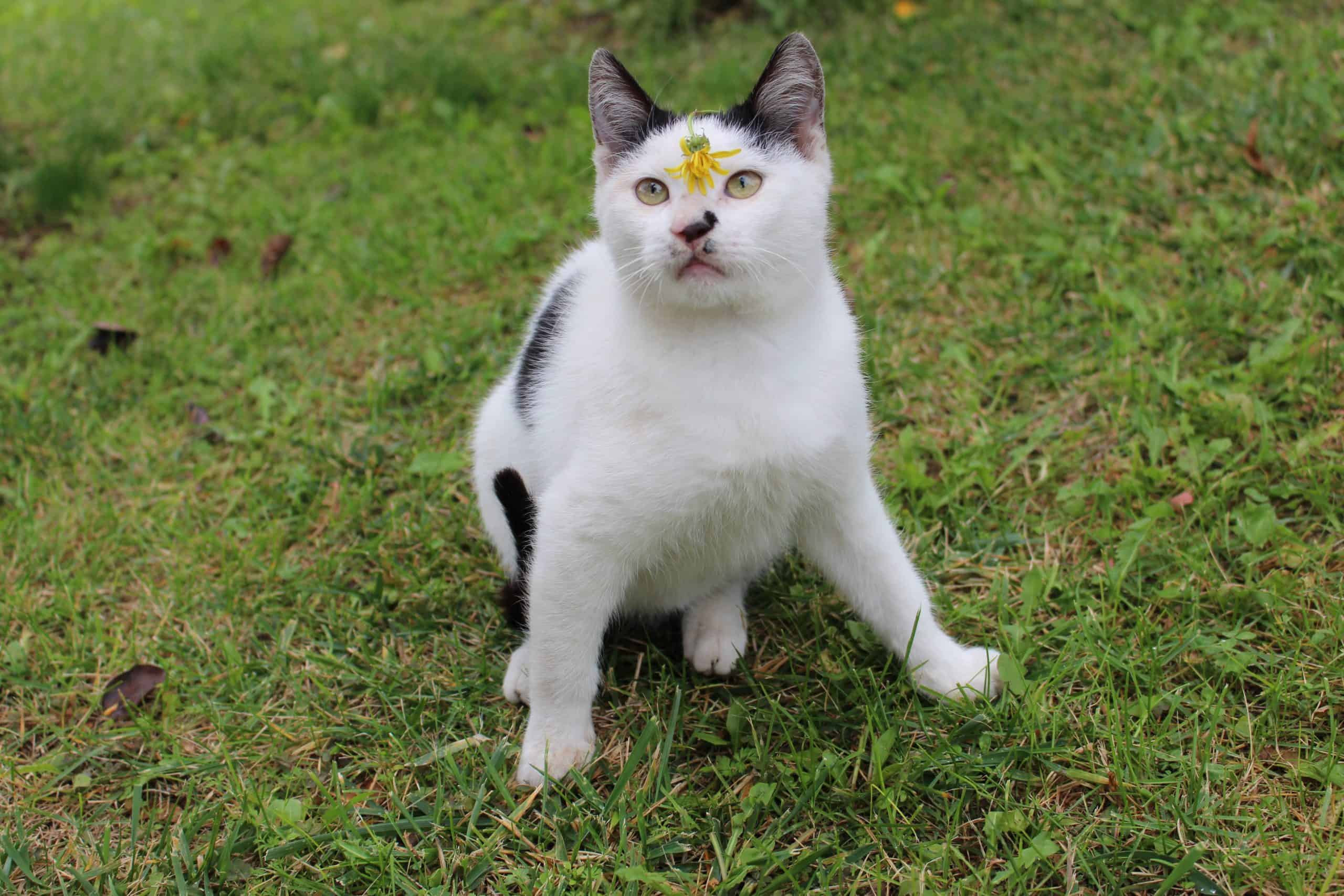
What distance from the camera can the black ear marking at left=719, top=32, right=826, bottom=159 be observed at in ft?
6.21

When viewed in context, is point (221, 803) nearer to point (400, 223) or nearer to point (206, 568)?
point (206, 568)

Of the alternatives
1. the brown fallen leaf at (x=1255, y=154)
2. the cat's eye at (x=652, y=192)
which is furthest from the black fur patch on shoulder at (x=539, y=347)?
the brown fallen leaf at (x=1255, y=154)

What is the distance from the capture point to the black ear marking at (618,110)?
6.30ft

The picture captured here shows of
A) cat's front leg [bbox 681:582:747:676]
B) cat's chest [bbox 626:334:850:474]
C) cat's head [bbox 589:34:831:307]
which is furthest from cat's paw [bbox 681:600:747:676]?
cat's head [bbox 589:34:831:307]

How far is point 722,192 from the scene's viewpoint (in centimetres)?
177

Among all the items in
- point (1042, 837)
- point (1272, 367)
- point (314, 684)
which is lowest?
point (314, 684)

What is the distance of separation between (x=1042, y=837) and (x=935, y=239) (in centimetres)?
226

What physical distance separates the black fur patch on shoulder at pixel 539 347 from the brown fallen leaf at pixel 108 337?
2054 mm

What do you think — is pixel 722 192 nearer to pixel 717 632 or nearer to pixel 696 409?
pixel 696 409

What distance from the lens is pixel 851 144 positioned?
13.3 ft

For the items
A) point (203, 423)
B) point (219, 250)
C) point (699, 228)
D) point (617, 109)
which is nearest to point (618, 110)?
point (617, 109)

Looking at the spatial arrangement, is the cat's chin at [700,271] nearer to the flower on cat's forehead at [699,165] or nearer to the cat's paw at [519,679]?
the flower on cat's forehead at [699,165]

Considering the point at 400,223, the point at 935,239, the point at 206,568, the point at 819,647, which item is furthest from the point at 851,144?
the point at 206,568

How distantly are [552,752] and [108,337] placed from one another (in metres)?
2.58
